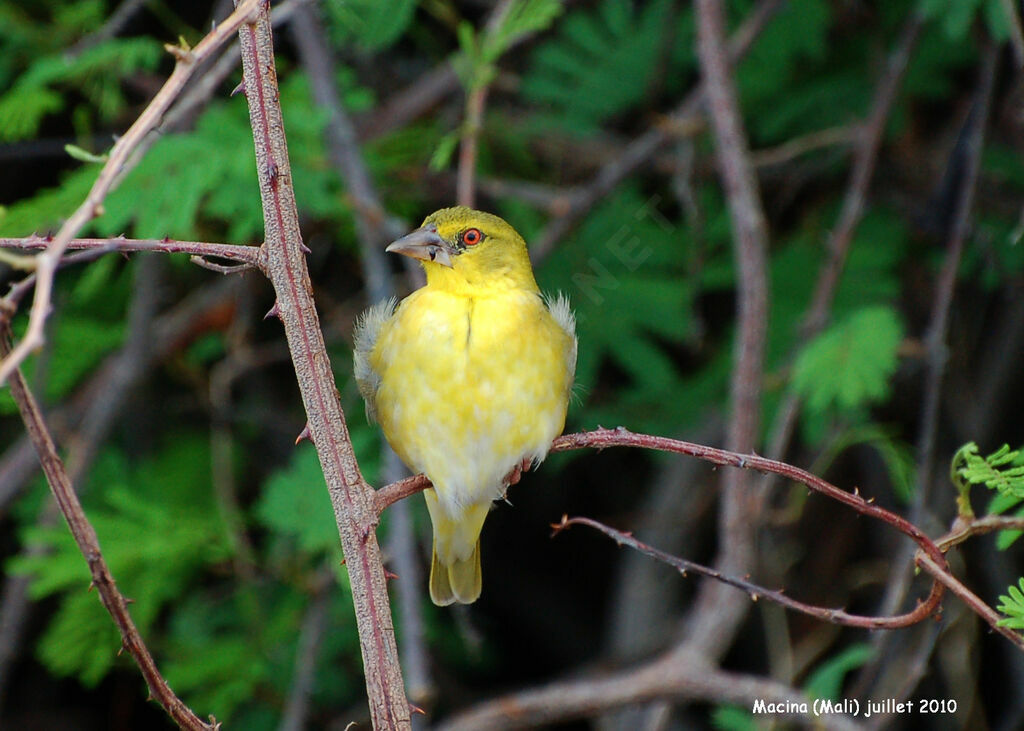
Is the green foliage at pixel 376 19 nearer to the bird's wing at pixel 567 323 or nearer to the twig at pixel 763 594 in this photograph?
the bird's wing at pixel 567 323

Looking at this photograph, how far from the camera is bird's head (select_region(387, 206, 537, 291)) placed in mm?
2900

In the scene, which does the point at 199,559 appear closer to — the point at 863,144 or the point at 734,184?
the point at 734,184

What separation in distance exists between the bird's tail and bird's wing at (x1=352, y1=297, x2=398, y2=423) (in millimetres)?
283

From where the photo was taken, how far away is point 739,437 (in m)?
3.27

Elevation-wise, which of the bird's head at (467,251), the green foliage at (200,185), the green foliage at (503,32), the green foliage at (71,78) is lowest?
the bird's head at (467,251)

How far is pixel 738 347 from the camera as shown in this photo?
3.37 m

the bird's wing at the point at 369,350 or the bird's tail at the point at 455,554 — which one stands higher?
the bird's wing at the point at 369,350

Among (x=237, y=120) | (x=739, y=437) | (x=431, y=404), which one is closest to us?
(x=431, y=404)

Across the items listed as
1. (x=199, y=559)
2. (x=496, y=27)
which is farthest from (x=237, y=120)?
(x=199, y=559)

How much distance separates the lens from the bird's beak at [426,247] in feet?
9.50

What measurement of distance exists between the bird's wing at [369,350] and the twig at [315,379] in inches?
51.1

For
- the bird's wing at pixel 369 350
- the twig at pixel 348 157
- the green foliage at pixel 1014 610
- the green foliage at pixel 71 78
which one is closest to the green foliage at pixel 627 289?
the twig at pixel 348 157

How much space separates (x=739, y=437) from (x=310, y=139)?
1750mm

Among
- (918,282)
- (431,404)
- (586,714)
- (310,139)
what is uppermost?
(310,139)
